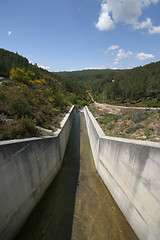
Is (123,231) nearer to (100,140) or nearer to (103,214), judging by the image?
(103,214)

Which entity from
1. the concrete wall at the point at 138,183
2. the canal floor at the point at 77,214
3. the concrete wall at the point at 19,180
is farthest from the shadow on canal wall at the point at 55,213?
the concrete wall at the point at 138,183

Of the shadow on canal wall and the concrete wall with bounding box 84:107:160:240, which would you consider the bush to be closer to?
the shadow on canal wall

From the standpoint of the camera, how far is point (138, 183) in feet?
12.3

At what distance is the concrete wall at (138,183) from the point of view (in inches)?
124

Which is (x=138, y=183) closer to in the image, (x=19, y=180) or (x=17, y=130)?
(x=19, y=180)

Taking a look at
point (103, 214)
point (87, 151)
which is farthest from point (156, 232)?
point (87, 151)

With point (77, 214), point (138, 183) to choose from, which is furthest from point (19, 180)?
point (138, 183)

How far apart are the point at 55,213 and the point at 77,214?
1.17 m

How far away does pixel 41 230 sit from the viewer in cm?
414

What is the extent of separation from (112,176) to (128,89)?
152ft

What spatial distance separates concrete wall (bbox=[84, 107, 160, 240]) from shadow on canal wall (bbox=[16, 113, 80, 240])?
2709 millimetres

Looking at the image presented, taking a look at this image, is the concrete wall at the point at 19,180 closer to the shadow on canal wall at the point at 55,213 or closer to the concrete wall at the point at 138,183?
the shadow on canal wall at the point at 55,213

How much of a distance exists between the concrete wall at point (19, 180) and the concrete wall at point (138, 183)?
13.9ft

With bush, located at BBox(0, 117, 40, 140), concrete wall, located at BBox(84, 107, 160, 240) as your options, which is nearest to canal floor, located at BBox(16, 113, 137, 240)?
concrete wall, located at BBox(84, 107, 160, 240)
